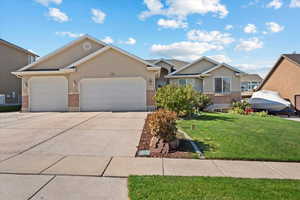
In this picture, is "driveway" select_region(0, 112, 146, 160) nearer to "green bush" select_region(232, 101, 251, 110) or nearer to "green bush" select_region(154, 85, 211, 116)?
"green bush" select_region(154, 85, 211, 116)

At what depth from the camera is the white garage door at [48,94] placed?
16.4m

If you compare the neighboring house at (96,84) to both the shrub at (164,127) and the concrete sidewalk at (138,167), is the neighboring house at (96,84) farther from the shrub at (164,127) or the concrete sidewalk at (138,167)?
the concrete sidewalk at (138,167)

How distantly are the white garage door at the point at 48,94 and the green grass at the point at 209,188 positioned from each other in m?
14.5

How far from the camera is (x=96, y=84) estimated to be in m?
16.1

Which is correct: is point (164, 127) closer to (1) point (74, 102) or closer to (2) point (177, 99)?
(2) point (177, 99)

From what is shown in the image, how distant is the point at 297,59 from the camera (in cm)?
2155

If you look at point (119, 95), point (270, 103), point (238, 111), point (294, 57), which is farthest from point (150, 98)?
point (294, 57)

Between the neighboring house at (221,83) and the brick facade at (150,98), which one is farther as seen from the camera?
the neighboring house at (221,83)

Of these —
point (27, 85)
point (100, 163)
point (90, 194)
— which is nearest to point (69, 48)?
point (27, 85)

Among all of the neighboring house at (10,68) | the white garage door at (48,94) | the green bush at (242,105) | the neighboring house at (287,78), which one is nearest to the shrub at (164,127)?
the white garage door at (48,94)

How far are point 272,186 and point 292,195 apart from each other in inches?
14.0

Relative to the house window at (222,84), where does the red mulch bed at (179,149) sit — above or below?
below

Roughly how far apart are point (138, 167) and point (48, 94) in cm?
1475

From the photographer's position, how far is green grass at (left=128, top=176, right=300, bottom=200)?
3.21 metres
